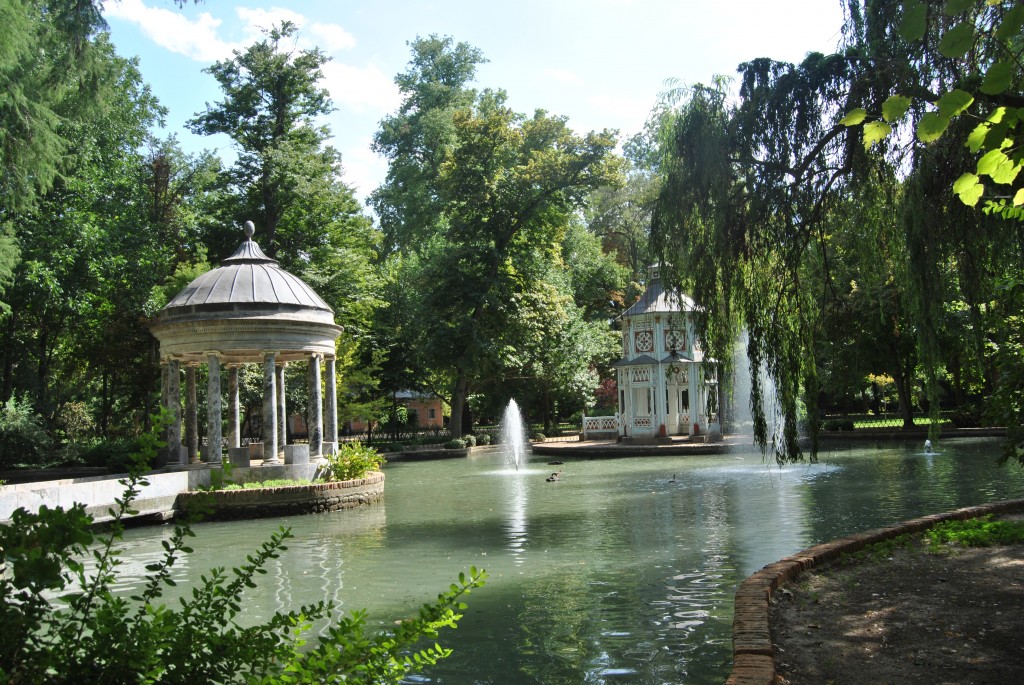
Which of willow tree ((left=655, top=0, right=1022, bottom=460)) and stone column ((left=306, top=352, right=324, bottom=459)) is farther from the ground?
willow tree ((left=655, top=0, right=1022, bottom=460))

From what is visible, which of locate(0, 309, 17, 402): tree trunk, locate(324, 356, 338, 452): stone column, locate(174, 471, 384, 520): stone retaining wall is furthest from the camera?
locate(0, 309, 17, 402): tree trunk

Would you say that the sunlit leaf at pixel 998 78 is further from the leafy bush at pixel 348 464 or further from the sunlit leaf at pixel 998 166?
the leafy bush at pixel 348 464


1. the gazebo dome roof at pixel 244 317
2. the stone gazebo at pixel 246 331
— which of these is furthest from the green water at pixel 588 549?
the gazebo dome roof at pixel 244 317

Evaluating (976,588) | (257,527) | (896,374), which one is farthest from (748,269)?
(896,374)

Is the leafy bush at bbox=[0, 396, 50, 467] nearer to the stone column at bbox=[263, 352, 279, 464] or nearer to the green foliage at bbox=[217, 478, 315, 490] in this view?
the stone column at bbox=[263, 352, 279, 464]

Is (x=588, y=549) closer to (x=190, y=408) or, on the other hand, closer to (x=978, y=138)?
(x=978, y=138)

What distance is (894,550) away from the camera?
8.87 meters

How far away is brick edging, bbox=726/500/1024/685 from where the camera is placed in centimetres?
500

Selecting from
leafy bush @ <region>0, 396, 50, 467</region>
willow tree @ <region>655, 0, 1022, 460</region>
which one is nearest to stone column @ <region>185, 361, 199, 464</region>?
leafy bush @ <region>0, 396, 50, 467</region>

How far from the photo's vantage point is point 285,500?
18.0m

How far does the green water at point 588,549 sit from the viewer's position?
698 centimetres

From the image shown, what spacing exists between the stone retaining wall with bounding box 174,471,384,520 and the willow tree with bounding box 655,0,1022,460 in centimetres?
1067

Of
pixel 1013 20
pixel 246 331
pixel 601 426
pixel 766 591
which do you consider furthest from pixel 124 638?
pixel 601 426

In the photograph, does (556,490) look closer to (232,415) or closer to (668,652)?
(232,415)
